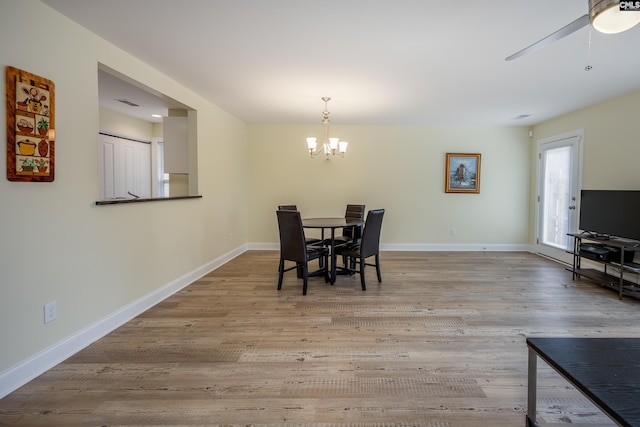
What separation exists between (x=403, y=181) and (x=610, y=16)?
4.69 meters

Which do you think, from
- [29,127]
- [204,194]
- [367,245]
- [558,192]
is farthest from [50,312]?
[558,192]

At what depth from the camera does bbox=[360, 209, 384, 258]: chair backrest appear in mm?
3682

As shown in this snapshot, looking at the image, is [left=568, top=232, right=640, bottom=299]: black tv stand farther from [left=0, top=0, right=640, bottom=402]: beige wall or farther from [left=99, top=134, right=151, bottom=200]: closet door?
[left=99, top=134, right=151, bottom=200]: closet door

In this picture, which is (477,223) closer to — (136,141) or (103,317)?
(103,317)

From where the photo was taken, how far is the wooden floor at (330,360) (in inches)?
65.7

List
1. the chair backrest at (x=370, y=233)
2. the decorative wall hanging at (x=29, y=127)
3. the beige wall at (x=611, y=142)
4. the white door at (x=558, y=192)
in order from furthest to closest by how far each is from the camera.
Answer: the white door at (x=558, y=192) < the beige wall at (x=611, y=142) < the chair backrest at (x=370, y=233) < the decorative wall hanging at (x=29, y=127)

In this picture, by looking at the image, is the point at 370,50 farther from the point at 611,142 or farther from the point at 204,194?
the point at 611,142

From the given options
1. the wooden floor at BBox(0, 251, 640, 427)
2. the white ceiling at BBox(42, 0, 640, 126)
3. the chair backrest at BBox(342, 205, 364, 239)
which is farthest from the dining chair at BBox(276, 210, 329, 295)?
the white ceiling at BBox(42, 0, 640, 126)

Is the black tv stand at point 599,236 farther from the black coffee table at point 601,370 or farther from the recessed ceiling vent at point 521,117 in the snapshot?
the black coffee table at point 601,370

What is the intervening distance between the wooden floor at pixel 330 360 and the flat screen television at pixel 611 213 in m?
0.77

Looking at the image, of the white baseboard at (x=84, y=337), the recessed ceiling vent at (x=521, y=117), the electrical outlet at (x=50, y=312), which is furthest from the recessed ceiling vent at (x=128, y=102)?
the recessed ceiling vent at (x=521, y=117)

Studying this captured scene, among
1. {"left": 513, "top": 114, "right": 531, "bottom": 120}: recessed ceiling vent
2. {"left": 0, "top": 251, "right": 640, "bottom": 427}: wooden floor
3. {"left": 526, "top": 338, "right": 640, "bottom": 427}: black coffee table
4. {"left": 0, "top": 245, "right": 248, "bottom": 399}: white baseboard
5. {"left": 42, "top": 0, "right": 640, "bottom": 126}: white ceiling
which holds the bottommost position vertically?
{"left": 0, "top": 251, "right": 640, "bottom": 427}: wooden floor

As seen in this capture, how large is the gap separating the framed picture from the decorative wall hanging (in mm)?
5700

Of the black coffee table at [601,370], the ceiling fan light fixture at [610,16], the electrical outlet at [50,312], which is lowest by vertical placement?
the electrical outlet at [50,312]
